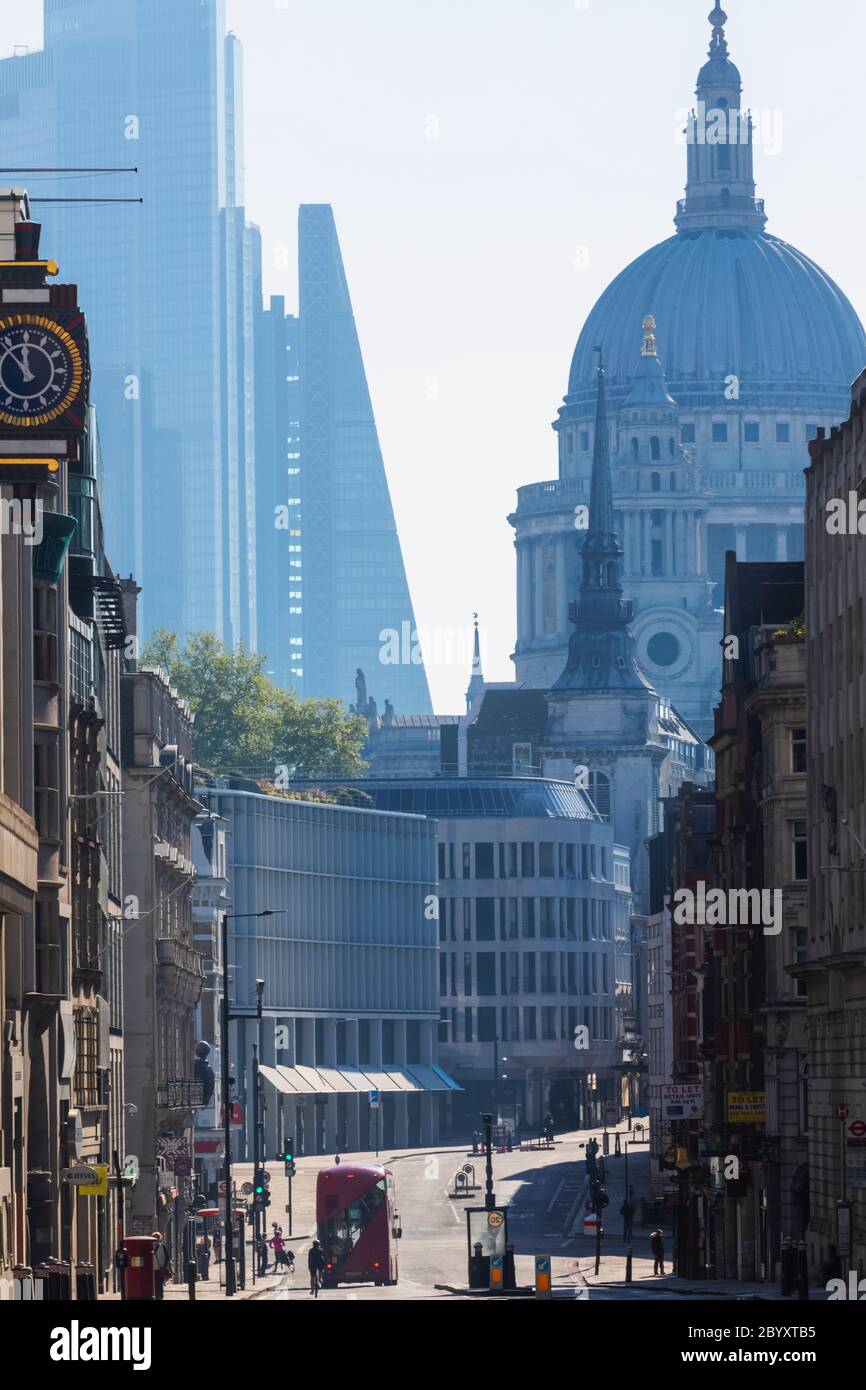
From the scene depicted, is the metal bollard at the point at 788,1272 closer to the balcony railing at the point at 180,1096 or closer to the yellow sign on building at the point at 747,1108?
the yellow sign on building at the point at 747,1108

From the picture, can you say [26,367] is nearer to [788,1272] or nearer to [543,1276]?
[788,1272]

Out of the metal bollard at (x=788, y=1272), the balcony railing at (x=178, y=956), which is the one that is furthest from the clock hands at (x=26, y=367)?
the balcony railing at (x=178, y=956)

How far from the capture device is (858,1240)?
73812mm

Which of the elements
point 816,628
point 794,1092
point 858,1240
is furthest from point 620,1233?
point 858,1240

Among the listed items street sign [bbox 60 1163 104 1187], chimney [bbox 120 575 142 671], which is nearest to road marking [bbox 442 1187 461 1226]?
chimney [bbox 120 575 142 671]

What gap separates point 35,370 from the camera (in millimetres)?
49250

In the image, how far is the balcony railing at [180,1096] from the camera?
10956cm

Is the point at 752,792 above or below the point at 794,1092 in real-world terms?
above

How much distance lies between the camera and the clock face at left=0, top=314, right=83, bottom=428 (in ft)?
160

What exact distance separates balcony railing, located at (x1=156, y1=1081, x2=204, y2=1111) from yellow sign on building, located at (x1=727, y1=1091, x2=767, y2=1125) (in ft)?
72.6
